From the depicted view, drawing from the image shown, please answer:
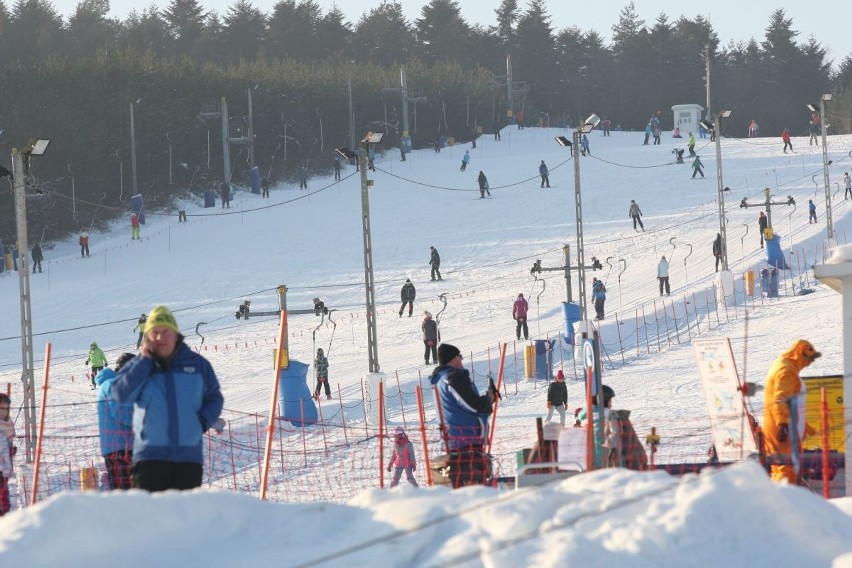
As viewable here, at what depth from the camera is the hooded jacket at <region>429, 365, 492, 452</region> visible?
348 inches

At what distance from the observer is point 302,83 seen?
7256cm

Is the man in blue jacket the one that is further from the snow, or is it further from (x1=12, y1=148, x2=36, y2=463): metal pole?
(x1=12, y1=148, x2=36, y2=463): metal pole

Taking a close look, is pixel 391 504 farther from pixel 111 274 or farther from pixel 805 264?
pixel 111 274

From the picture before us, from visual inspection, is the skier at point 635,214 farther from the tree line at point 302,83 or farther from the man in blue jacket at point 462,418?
the man in blue jacket at point 462,418

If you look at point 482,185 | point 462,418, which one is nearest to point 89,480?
point 462,418

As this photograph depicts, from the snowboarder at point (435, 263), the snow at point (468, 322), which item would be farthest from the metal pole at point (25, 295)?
the snowboarder at point (435, 263)

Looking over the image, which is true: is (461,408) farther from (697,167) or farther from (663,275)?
(697,167)

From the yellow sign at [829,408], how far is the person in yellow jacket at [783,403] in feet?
5.72

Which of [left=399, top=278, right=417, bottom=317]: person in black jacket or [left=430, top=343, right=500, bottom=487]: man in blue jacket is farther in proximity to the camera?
[left=399, top=278, right=417, bottom=317]: person in black jacket

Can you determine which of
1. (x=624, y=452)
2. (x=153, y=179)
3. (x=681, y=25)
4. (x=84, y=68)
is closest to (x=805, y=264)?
(x=624, y=452)

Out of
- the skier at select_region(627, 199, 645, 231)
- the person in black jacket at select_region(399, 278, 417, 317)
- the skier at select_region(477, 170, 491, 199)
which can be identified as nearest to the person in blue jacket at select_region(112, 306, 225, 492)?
the person in black jacket at select_region(399, 278, 417, 317)

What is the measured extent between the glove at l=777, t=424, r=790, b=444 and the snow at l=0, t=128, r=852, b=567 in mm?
1397

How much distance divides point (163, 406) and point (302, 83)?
67209 millimetres

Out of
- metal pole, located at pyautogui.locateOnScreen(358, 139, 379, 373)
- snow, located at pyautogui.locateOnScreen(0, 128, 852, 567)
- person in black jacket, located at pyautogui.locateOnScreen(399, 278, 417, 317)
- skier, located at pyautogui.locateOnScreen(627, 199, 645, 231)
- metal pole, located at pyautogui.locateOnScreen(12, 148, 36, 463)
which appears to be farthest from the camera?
skier, located at pyautogui.locateOnScreen(627, 199, 645, 231)
